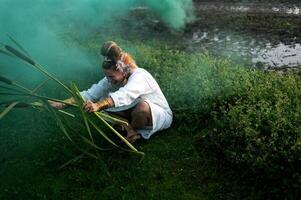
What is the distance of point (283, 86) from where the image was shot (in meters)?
6.52

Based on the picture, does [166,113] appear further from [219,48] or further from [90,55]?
[219,48]

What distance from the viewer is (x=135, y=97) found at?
18.5ft

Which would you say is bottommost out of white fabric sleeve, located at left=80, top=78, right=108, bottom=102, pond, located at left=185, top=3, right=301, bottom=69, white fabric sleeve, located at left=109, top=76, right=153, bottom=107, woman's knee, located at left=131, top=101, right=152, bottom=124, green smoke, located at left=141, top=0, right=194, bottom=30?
pond, located at left=185, top=3, right=301, bottom=69

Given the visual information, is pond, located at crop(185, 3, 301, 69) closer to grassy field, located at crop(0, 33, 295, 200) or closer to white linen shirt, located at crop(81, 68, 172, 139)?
grassy field, located at crop(0, 33, 295, 200)

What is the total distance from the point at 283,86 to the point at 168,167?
2.12 metres

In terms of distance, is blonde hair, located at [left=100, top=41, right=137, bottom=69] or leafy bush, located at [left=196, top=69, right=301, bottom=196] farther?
blonde hair, located at [left=100, top=41, right=137, bottom=69]

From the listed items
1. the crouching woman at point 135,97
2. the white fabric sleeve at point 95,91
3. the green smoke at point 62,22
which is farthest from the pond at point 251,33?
the white fabric sleeve at point 95,91

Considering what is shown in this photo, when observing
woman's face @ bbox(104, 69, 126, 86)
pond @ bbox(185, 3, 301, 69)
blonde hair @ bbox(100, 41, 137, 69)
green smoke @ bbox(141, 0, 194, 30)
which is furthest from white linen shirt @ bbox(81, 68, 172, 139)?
green smoke @ bbox(141, 0, 194, 30)

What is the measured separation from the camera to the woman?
5.74 metres

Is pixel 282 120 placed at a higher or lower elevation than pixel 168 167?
higher

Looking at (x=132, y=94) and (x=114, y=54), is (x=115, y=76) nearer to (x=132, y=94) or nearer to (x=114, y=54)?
(x=114, y=54)

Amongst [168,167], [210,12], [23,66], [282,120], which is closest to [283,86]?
[282,120]

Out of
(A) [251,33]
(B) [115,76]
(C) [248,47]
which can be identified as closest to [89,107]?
(B) [115,76]

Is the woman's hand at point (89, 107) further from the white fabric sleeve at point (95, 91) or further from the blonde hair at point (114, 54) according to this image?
the white fabric sleeve at point (95, 91)
